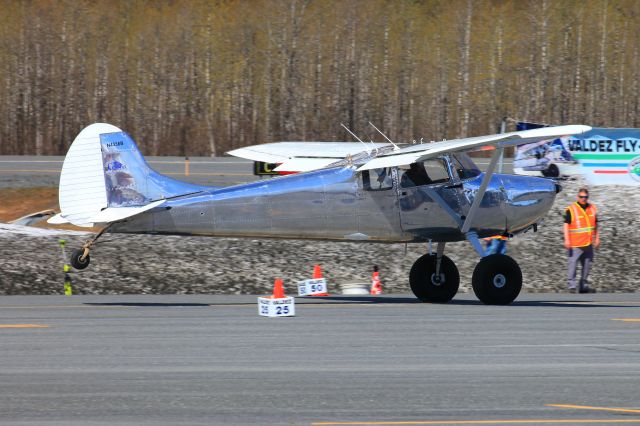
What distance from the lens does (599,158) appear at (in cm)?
2514

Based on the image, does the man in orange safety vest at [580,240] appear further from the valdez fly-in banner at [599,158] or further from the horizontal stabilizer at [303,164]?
the valdez fly-in banner at [599,158]

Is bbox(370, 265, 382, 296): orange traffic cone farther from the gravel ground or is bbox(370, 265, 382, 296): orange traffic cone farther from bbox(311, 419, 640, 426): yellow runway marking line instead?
bbox(311, 419, 640, 426): yellow runway marking line

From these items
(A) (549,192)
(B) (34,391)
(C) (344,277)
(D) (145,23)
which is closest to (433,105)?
(D) (145,23)

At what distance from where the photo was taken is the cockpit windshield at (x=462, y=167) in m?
15.5

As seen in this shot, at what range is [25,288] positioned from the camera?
18391 mm

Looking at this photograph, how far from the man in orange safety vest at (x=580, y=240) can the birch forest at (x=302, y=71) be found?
26.1 m

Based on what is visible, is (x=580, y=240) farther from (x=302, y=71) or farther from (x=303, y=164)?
(x=302, y=71)

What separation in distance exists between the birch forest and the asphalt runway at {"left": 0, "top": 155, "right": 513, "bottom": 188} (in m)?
6.04

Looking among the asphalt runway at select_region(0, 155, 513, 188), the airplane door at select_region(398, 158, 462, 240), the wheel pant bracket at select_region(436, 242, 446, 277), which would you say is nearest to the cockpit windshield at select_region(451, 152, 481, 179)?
the airplane door at select_region(398, 158, 462, 240)

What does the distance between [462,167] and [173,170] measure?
846 inches

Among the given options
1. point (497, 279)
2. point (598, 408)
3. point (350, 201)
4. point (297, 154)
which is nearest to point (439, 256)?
point (497, 279)

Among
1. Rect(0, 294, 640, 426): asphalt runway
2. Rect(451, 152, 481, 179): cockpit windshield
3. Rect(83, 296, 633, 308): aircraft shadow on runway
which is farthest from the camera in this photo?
Rect(83, 296, 633, 308): aircraft shadow on runway

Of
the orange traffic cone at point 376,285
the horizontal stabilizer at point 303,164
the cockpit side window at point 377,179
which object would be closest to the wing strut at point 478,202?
the cockpit side window at point 377,179

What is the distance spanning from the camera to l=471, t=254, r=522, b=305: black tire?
15297 mm
